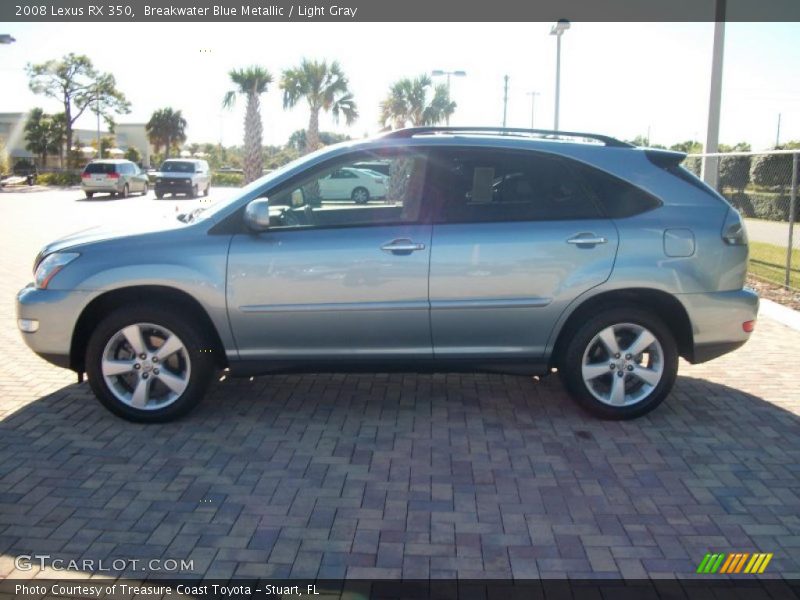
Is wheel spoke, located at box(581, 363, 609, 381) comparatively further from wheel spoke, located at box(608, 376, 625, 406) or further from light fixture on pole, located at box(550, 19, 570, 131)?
light fixture on pole, located at box(550, 19, 570, 131)

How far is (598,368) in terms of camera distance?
5.12 metres

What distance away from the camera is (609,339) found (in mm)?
5098

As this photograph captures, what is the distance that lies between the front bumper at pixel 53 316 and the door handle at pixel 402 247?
6.33ft

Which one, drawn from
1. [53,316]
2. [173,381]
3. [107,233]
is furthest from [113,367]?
[107,233]

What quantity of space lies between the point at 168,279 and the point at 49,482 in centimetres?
142

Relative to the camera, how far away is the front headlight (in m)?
5.01

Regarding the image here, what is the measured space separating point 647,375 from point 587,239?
1.01m

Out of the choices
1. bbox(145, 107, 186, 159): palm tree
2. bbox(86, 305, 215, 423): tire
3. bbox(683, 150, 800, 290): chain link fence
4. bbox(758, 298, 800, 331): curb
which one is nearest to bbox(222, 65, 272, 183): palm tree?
bbox(683, 150, 800, 290): chain link fence

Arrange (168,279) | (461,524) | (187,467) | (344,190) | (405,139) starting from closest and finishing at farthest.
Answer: (461,524), (187,467), (168,279), (405,139), (344,190)

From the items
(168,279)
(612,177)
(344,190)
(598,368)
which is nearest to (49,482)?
(168,279)

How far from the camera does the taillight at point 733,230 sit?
200 inches

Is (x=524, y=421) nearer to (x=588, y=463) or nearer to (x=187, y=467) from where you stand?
(x=588, y=463)

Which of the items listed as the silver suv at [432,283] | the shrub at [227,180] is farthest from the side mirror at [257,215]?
the shrub at [227,180]

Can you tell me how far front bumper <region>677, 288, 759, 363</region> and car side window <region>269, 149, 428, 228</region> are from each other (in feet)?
6.39
